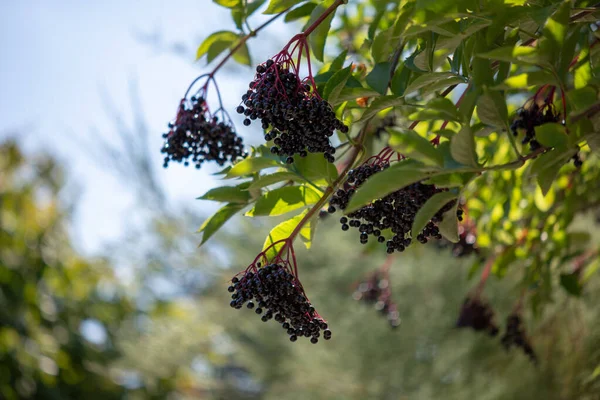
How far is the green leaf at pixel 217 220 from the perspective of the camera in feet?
2.78

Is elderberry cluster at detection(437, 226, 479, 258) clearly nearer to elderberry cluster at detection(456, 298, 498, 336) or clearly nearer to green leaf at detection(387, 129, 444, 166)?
elderberry cluster at detection(456, 298, 498, 336)

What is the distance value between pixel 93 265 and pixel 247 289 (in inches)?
165

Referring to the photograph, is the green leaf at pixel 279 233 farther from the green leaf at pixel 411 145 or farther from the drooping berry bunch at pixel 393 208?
the green leaf at pixel 411 145

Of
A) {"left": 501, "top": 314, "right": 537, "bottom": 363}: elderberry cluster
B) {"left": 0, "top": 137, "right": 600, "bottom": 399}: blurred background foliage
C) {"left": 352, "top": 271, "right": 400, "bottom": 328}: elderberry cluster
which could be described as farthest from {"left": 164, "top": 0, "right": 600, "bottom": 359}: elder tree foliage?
{"left": 0, "top": 137, "right": 600, "bottom": 399}: blurred background foliage

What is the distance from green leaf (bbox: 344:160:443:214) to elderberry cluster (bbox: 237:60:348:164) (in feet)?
0.47

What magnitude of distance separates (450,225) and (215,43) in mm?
581

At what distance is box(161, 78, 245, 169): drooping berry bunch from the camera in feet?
3.21

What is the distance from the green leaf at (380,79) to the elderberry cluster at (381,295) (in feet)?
3.60

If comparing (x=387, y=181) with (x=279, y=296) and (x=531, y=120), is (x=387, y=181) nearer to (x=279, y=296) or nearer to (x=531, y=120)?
(x=279, y=296)

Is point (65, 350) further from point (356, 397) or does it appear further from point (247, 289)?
point (247, 289)

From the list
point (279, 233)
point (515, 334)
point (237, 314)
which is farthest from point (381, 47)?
point (237, 314)

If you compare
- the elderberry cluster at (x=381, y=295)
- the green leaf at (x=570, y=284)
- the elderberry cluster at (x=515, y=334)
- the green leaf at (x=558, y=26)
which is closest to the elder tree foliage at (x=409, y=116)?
the green leaf at (x=558, y=26)

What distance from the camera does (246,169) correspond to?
0.78 m

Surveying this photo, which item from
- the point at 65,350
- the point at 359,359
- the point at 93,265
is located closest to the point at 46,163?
the point at 93,265
